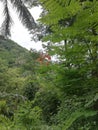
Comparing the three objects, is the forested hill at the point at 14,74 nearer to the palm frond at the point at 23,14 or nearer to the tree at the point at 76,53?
the palm frond at the point at 23,14

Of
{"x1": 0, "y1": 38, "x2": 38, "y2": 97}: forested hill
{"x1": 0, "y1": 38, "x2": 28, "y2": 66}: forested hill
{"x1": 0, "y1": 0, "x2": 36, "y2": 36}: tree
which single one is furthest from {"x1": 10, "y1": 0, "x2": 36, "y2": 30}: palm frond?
{"x1": 0, "y1": 38, "x2": 28, "y2": 66}: forested hill

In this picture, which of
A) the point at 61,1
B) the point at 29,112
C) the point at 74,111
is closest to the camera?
the point at 61,1

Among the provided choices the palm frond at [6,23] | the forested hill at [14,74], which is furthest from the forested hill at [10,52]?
the palm frond at [6,23]

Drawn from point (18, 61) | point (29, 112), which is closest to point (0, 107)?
point (29, 112)

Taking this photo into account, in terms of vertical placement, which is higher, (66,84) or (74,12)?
(74,12)

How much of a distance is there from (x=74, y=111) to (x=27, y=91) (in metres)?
12.8

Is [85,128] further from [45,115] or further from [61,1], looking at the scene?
[45,115]

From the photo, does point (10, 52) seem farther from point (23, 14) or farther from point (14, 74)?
point (23, 14)

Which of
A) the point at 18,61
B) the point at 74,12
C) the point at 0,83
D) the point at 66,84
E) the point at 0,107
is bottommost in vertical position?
the point at 66,84

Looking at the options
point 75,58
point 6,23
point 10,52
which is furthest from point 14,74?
point 75,58

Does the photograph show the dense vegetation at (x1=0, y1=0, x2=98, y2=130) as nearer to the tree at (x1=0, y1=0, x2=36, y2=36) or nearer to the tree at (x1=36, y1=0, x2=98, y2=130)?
the tree at (x1=36, y1=0, x2=98, y2=130)

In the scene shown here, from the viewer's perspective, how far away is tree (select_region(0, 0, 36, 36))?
617 inches

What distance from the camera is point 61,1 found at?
2.55m

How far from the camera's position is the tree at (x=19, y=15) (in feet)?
51.4
